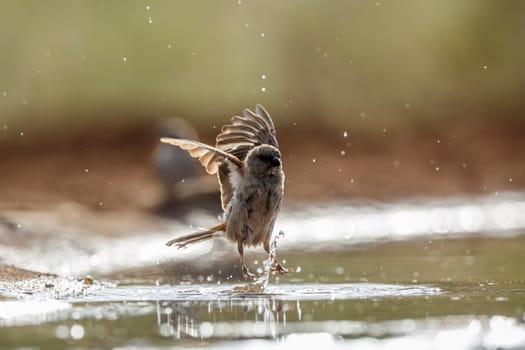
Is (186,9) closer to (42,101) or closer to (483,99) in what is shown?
(42,101)

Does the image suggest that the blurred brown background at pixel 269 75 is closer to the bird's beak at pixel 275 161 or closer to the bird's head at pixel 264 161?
the bird's head at pixel 264 161

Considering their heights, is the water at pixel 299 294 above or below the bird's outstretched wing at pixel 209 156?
below

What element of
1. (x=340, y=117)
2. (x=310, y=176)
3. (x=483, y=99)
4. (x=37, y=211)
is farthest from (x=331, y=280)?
(x=483, y=99)

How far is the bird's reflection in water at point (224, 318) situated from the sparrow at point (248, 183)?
1.25 m

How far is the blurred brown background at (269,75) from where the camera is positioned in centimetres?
2188

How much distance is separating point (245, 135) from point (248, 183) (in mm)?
642

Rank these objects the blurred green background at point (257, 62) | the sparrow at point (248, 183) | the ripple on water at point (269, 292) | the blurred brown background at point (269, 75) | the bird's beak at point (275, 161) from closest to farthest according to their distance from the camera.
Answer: the ripple on water at point (269, 292) → the bird's beak at point (275, 161) → the sparrow at point (248, 183) → the blurred brown background at point (269, 75) → the blurred green background at point (257, 62)

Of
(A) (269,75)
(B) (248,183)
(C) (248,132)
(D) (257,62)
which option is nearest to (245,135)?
(C) (248,132)

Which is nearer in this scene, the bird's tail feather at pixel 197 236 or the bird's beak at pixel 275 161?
the bird's beak at pixel 275 161

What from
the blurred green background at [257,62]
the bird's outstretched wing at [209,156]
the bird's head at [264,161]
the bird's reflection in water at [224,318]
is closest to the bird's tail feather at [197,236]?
the bird's outstretched wing at [209,156]

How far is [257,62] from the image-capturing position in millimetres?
24094

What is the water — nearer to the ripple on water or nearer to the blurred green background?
the ripple on water

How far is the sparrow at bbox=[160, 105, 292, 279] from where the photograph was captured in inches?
359

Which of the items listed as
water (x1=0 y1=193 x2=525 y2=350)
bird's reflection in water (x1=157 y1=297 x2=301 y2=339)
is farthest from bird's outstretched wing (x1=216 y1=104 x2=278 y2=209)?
bird's reflection in water (x1=157 y1=297 x2=301 y2=339)
